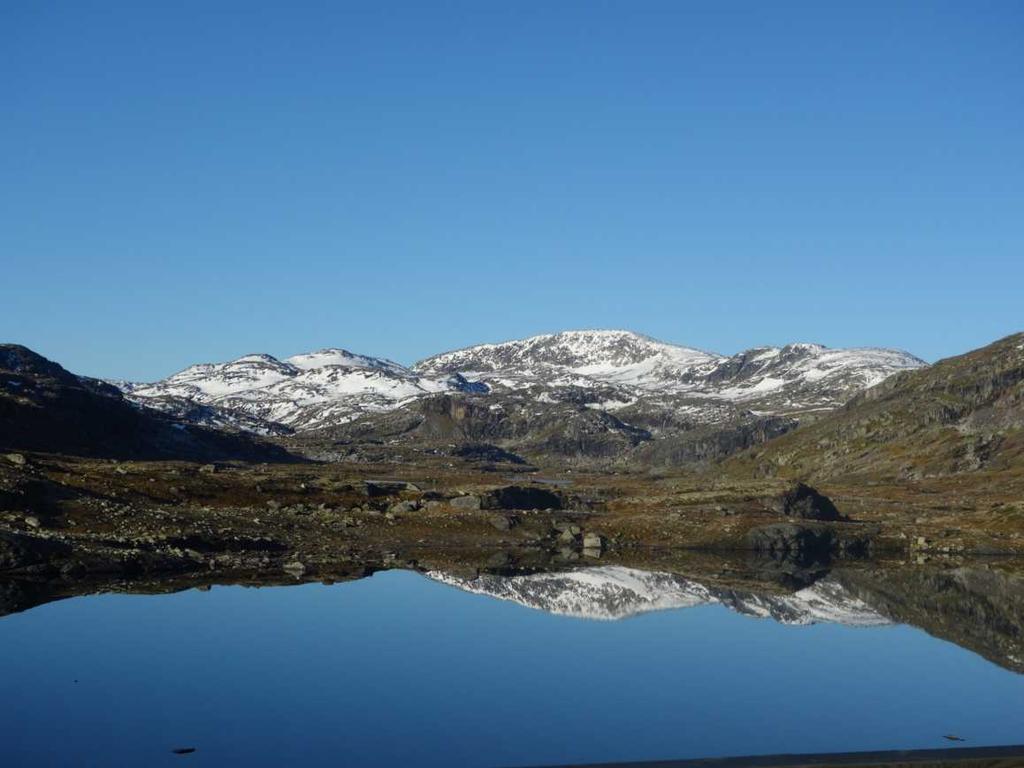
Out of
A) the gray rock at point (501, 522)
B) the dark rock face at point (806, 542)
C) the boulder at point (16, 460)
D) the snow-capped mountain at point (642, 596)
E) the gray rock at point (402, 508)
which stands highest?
the boulder at point (16, 460)

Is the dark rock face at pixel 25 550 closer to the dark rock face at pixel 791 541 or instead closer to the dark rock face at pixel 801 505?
the dark rock face at pixel 791 541

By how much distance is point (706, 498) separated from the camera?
12988 centimetres

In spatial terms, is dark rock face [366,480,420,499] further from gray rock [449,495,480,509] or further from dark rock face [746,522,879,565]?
dark rock face [746,522,879,565]

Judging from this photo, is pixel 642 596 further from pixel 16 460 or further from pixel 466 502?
pixel 16 460

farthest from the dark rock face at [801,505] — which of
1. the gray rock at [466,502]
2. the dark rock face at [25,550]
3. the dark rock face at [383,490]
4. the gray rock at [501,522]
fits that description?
the dark rock face at [25,550]

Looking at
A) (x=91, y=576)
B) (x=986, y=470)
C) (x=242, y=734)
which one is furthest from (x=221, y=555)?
(x=986, y=470)

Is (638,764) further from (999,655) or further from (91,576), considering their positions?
(91,576)

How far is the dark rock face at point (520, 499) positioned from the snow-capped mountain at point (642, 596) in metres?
31.3

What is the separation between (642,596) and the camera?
77.7 metres

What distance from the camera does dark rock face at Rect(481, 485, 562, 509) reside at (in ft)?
394

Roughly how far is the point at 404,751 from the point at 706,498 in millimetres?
97765

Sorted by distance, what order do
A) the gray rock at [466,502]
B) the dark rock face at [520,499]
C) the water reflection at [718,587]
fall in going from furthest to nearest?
the dark rock face at [520,499] → the gray rock at [466,502] → the water reflection at [718,587]

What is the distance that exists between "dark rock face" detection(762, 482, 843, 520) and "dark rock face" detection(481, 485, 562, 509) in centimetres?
2648

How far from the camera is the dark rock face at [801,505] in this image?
122938 millimetres
